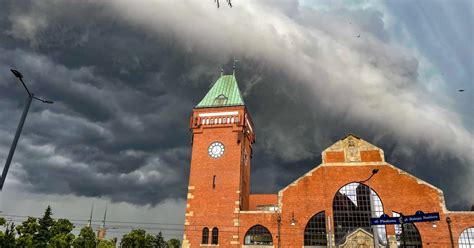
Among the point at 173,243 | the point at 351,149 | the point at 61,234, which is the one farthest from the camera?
the point at 173,243

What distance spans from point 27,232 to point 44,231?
6.96 metres

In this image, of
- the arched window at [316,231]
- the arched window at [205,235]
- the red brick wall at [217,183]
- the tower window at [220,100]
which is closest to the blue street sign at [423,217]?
the arched window at [316,231]

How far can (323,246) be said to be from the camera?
121 feet

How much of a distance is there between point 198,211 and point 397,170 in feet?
71.8

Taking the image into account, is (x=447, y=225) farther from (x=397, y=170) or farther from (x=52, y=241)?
(x=52, y=241)

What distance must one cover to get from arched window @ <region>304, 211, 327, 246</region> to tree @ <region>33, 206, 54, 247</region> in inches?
1399

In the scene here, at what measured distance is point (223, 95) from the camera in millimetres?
48375

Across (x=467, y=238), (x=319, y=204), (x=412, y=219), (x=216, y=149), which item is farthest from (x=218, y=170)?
(x=467, y=238)

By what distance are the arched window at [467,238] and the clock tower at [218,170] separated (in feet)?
69.7

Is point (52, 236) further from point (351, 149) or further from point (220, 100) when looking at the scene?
point (351, 149)

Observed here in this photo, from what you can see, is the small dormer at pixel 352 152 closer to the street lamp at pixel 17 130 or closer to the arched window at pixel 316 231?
the arched window at pixel 316 231

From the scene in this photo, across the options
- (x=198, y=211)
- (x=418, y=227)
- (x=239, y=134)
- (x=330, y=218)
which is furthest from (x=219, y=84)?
(x=418, y=227)

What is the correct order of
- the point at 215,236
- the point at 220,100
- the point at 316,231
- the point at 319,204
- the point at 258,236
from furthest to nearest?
the point at 220,100, the point at 215,236, the point at 258,236, the point at 319,204, the point at 316,231

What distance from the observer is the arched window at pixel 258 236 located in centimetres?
3847
